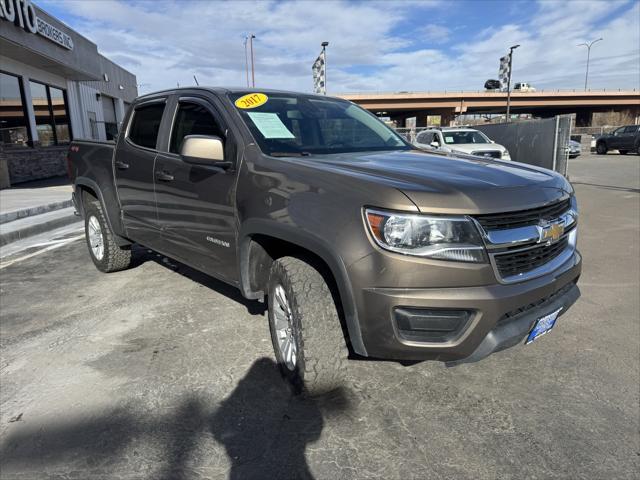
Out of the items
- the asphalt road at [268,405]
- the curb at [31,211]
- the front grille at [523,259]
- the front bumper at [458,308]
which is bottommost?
the asphalt road at [268,405]

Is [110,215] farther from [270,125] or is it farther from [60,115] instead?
[60,115]

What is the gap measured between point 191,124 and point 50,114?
16739 millimetres

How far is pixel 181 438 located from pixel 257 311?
1.72 metres

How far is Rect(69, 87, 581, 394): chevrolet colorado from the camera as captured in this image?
2.23 metres

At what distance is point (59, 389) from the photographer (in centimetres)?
296

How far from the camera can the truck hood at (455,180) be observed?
2236 mm

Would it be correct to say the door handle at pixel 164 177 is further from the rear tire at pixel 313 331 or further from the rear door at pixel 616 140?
A: the rear door at pixel 616 140

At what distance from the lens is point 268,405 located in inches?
108

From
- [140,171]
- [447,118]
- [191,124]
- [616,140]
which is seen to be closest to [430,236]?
[191,124]

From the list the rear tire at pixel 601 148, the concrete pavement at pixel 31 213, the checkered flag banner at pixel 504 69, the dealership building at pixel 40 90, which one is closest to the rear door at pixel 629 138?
the rear tire at pixel 601 148

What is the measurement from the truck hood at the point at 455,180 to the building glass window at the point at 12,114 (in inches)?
581

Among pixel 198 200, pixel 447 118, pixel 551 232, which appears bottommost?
pixel 551 232

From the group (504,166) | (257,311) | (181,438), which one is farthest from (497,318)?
(257,311)

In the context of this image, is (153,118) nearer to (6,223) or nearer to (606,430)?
(606,430)
